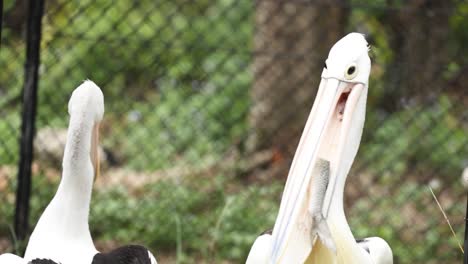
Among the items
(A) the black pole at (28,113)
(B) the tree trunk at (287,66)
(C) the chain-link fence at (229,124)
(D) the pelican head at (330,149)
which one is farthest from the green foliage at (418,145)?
(D) the pelican head at (330,149)

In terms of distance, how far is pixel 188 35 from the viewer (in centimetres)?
949

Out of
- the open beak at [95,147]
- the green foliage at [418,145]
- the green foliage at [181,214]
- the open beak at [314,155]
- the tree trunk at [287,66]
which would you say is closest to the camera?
the open beak at [314,155]

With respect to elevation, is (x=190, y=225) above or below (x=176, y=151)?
below

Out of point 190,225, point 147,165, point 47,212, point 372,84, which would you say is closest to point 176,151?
point 147,165

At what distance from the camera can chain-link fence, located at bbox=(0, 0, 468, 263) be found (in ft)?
→ 24.3

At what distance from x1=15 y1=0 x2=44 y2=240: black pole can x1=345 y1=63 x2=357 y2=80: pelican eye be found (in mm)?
2084

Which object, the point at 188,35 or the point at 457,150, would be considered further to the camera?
the point at 188,35

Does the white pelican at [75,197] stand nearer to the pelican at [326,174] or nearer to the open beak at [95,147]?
the open beak at [95,147]

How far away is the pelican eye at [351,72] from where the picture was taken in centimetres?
449

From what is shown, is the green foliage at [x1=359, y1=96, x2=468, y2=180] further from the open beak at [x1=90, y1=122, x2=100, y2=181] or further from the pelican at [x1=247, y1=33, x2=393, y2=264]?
the pelican at [x1=247, y1=33, x2=393, y2=264]

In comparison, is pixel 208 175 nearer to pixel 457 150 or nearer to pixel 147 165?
pixel 147 165

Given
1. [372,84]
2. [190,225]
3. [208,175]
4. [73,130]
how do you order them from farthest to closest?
[372,84] → [208,175] → [190,225] → [73,130]

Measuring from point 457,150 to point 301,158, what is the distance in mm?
3972

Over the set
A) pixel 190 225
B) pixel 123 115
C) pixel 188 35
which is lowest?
pixel 190 225
